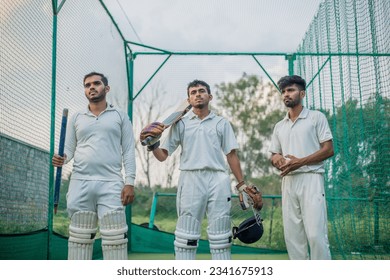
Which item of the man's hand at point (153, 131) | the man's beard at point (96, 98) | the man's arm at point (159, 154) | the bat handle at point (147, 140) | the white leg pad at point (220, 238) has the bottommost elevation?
the white leg pad at point (220, 238)

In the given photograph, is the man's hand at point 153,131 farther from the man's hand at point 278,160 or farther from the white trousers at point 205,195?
the man's hand at point 278,160

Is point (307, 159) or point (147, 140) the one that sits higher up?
point (147, 140)

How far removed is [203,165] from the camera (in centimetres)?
305

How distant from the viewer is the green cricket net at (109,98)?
324 cm

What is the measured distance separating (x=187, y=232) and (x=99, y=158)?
27.1 inches

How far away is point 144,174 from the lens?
20.6ft

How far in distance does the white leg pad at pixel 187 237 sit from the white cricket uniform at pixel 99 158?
0.38 m

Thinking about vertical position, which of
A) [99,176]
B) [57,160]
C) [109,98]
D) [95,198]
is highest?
[109,98]

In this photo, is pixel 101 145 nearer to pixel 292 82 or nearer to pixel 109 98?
pixel 292 82

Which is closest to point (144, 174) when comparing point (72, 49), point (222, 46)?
Answer: point (222, 46)

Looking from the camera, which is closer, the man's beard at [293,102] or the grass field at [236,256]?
the man's beard at [293,102]

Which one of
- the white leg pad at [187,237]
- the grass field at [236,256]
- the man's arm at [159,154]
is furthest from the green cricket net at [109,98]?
the white leg pad at [187,237]

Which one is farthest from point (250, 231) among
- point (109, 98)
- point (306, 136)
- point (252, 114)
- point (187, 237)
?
point (252, 114)

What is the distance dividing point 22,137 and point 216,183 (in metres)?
1.34
